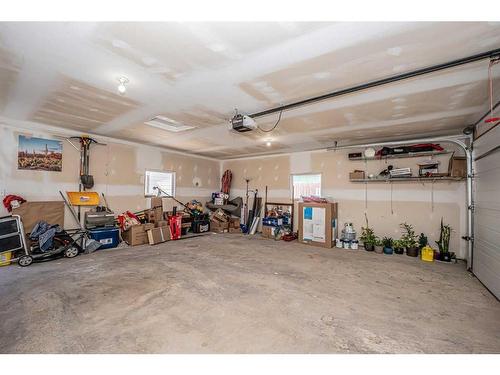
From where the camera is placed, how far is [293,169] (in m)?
6.93

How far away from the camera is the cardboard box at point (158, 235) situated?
5406 millimetres

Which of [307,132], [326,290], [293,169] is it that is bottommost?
[326,290]

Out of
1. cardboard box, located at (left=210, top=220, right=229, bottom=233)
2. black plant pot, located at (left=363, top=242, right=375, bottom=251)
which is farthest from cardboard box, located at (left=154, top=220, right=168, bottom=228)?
black plant pot, located at (left=363, top=242, right=375, bottom=251)

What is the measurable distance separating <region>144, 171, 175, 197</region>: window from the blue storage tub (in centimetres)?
164

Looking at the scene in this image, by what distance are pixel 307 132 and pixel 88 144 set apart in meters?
5.23

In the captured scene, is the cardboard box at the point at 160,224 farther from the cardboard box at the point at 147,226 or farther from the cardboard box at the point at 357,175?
the cardboard box at the point at 357,175

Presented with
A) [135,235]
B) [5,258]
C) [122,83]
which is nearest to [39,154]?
[5,258]

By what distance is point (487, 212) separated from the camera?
312cm

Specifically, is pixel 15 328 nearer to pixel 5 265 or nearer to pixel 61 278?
pixel 61 278

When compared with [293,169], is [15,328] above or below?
below

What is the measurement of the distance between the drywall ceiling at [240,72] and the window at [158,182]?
2470 mm
